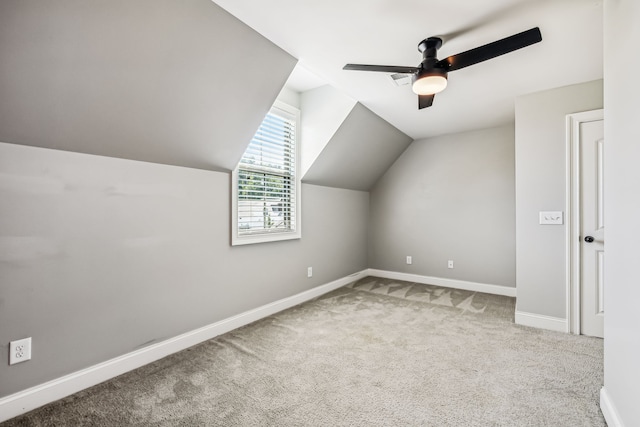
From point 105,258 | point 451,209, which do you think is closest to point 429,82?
point 105,258

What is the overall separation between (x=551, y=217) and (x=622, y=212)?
63.4 inches

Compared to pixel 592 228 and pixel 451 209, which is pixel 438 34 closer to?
pixel 592 228

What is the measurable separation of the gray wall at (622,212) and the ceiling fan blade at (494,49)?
36 cm

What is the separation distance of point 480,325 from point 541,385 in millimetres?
1019

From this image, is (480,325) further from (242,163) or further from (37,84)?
(37,84)

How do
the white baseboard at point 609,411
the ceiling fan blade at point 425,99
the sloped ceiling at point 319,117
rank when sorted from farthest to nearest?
the sloped ceiling at point 319,117 → the ceiling fan blade at point 425,99 → the white baseboard at point 609,411

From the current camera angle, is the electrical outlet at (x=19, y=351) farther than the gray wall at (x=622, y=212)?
Yes

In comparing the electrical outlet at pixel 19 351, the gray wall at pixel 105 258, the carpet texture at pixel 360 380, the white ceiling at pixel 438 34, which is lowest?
the carpet texture at pixel 360 380

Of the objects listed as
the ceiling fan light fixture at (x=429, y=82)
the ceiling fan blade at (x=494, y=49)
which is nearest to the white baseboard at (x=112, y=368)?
the ceiling fan light fixture at (x=429, y=82)

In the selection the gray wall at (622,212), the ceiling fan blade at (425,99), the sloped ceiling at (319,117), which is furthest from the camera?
the sloped ceiling at (319,117)

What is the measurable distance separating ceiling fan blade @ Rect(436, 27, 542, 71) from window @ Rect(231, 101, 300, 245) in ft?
6.27

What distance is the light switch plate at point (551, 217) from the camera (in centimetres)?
275

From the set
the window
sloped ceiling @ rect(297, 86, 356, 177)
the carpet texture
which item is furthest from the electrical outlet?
sloped ceiling @ rect(297, 86, 356, 177)

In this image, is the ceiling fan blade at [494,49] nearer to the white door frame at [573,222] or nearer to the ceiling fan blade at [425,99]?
the ceiling fan blade at [425,99]
